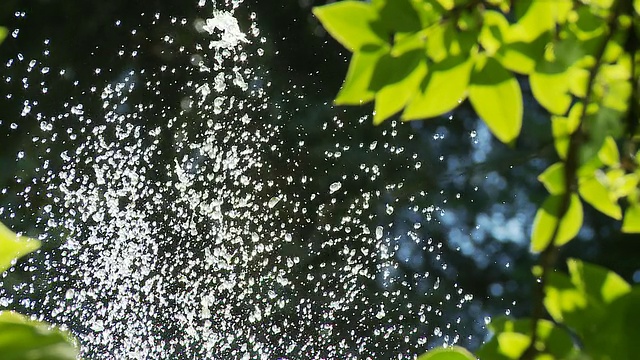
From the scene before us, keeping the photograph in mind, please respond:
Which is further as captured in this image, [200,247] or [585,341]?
[200,247]

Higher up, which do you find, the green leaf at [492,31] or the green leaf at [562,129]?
the green leaf at [492,31]

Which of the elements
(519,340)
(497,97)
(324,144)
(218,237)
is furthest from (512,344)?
(324,144)

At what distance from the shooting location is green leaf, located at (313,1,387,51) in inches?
12.2

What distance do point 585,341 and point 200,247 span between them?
2933 mm

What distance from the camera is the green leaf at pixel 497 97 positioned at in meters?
0.30

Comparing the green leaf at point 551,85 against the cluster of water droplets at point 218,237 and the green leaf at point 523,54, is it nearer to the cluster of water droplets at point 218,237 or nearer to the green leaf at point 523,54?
the green leaf at point 523,54

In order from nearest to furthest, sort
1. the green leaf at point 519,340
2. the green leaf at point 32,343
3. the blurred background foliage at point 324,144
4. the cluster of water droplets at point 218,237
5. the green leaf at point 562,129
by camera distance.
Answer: the green leaf at point 32,343 → the green leaf at point 519,340 → the green leaf at point 562,129 → the cluster of water droplets at point 218,237 → the blurred background foliage at point 324,144

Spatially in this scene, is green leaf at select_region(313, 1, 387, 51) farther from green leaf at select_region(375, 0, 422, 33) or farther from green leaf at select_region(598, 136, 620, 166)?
green leaf at select_region(598, 136, 620, 166)

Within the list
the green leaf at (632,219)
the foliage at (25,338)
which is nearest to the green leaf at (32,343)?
the foliage at (25,338)

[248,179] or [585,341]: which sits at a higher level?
[585,341]

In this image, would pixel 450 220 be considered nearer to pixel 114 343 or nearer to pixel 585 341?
pixel 114 343

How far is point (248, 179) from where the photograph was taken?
323 centimetres

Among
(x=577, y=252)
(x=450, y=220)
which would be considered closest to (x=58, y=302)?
(x=450, y=220)

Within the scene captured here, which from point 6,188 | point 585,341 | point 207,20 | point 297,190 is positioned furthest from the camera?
point 207,20
